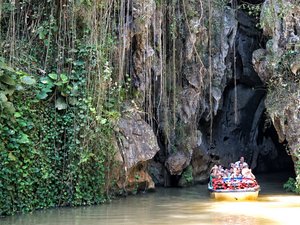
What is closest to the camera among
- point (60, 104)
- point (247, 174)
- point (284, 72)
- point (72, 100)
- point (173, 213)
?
point (173, 213)

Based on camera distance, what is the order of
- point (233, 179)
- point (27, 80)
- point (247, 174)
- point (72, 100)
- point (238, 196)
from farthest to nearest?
point (247, 174)
point (233, 179)
point (238, 196)
point (72, 100)
point (27, 80)

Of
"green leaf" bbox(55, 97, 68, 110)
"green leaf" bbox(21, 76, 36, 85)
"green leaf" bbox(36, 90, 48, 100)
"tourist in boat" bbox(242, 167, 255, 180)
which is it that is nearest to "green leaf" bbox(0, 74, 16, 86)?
"green leaf" bbox(21, 76, 36, 85)

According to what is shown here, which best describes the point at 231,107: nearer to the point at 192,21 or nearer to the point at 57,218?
the point at 192,21

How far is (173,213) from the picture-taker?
816 cm

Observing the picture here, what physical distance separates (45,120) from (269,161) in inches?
533

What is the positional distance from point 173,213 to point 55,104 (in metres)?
3.01

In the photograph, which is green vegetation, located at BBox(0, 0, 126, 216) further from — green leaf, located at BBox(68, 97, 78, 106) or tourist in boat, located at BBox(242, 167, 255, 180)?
tourist in boat, located at BBox(242, 167, 255, 180)

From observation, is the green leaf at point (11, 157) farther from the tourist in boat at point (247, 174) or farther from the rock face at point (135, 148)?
the tourist in boat at point (247, 174)

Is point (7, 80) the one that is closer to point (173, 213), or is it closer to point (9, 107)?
point (9, 107)

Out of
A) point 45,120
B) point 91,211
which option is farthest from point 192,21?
point 91,211

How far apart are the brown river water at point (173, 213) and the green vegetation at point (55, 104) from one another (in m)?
0.48

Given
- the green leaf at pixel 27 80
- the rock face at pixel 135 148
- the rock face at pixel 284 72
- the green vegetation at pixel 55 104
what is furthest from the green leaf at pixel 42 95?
the rock face at pixel 284 72

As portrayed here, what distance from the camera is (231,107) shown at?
17.3 meters

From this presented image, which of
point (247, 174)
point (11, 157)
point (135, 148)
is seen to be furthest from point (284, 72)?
point (11, 157)
